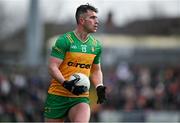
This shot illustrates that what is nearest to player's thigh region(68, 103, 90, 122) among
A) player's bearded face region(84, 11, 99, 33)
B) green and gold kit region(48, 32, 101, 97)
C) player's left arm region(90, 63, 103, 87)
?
green and gold kit region(48, 32, 101, 97)

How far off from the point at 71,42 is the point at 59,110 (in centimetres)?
96

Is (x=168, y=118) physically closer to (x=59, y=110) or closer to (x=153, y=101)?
(x=153, y=101)

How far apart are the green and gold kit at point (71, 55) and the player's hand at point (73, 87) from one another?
0.87ft

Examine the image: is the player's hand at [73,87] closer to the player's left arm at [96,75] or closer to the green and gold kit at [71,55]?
the green and gold kit at [71,55]

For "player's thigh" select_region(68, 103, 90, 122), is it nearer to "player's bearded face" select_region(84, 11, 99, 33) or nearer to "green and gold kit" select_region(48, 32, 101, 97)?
"green and gold kit" select_region(48, 32, 101, 97)

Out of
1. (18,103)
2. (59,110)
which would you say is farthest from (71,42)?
(18,103)

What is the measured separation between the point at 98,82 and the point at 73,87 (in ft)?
2.29

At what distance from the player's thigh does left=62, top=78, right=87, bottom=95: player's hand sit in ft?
0.94

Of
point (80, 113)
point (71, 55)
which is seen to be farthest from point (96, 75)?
point (80, 113)

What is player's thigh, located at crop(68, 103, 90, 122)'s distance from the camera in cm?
1036

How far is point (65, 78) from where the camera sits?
34.5ft

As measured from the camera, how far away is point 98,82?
35.4 ft

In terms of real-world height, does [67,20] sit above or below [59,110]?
above

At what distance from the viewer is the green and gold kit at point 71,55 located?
1043 centimetres
